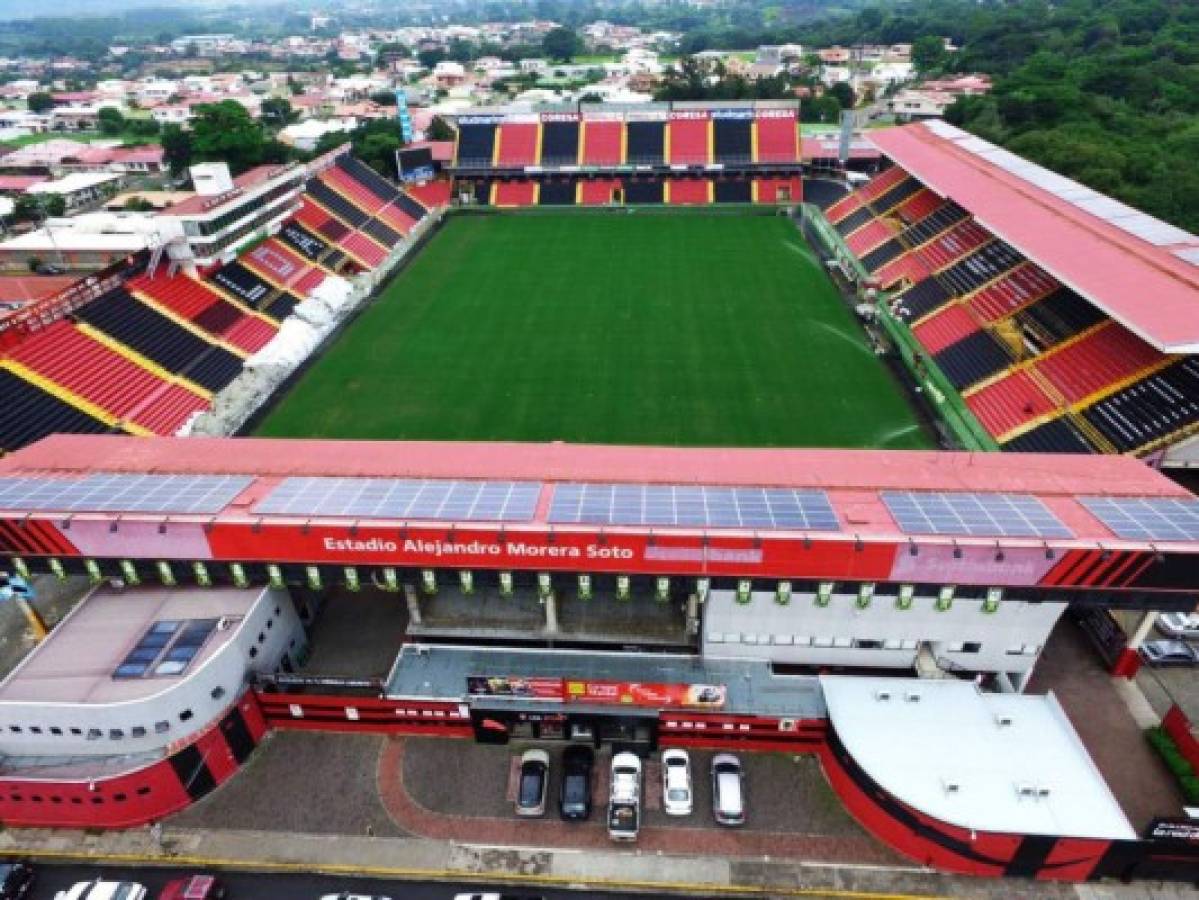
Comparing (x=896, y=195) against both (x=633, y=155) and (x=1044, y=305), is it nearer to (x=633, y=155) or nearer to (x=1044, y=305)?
(x=1044, y=305)

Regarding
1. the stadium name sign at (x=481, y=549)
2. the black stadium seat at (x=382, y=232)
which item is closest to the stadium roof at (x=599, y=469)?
the stadium name sign at (x=481, y=549)

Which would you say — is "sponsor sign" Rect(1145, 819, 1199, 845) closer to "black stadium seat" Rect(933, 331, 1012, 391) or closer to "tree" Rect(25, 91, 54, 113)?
"black stadium seat" Rect(933, 331, 1012, 391)

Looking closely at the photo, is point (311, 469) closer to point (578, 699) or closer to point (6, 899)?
point (578, 699)

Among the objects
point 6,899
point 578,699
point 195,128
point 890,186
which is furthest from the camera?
point 195,128

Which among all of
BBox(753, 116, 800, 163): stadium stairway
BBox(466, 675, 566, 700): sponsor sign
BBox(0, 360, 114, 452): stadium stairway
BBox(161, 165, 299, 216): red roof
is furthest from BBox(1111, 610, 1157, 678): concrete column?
BBox(753, 116, 800, 163): stadium stairway

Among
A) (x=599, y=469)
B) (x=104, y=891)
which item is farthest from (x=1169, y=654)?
(x=104, y=891)

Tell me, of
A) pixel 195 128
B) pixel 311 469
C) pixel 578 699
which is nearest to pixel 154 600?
pixel 311 469
